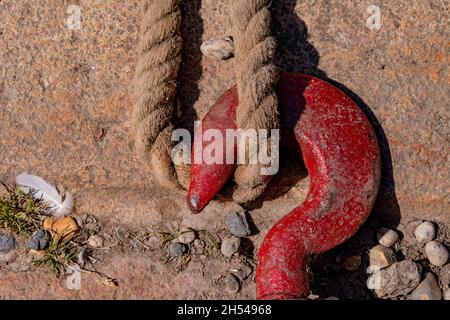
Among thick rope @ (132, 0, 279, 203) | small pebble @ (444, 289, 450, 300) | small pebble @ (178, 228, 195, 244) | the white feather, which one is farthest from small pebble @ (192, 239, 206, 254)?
small pebble @ (444, 289, 450, 300)

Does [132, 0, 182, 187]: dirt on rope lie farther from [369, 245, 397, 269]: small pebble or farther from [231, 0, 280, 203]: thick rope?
[369, 245, 397, 269]: small pebble

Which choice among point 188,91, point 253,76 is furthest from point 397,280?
point 188,91

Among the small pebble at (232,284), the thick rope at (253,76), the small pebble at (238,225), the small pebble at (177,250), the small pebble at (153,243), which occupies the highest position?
the thick rope at (253,76)

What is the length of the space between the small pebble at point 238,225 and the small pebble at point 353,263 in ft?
1.26

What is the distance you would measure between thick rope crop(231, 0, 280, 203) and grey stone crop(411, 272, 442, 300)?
2.24ft

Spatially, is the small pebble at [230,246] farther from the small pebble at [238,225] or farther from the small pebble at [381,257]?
the small pebble at [381,257]

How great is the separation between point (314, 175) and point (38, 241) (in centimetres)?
108

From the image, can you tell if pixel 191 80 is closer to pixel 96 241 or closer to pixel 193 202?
pixel 193 202

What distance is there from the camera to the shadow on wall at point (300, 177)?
2.28 m

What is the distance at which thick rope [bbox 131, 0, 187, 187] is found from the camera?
2203 millimetres

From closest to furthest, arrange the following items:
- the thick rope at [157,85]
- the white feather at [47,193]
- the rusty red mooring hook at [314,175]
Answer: the rusty red mooring hook at [314,175] → the thick rope at [157,85] → the white feather at [47,193]

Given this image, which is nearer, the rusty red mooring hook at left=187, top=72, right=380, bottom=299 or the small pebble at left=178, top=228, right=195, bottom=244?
the rusty red mooring hook at left=187, top=72, right=380, bottom=299

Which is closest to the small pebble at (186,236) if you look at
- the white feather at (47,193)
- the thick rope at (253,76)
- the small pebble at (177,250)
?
the small pebble at (177,250)

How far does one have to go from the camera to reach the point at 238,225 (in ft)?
7.68
